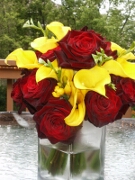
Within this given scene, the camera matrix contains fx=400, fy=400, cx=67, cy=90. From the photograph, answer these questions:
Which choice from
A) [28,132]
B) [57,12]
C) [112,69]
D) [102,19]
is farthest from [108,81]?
[57,12]

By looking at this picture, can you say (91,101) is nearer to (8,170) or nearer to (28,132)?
(8,170)

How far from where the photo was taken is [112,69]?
74 cm

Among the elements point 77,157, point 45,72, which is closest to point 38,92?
point 45,72

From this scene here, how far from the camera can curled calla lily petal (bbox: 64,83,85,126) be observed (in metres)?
0.71

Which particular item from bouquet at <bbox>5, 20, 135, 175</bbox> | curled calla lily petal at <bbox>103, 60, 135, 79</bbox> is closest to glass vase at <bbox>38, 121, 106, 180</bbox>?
bouquet at <bbox>5, 20, 135, 175</bbox>

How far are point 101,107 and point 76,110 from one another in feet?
0.15

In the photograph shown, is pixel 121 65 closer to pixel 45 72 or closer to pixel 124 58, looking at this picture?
pixel 124 58

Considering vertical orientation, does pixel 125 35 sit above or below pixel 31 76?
below

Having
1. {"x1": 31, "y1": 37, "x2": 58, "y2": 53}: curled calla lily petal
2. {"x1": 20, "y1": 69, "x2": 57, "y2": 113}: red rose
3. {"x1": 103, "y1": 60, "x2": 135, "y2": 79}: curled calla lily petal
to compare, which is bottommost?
{"x1": 20, "y1": 69, "x2": 57, "y2": 113}: red rose

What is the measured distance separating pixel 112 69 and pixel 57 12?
1094 cm

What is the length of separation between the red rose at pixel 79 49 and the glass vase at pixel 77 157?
116mm

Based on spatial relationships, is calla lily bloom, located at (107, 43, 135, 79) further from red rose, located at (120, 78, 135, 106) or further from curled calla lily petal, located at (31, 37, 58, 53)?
curled calla lily petal, located at (31, 37, 58, 53)

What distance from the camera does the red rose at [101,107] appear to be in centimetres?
71

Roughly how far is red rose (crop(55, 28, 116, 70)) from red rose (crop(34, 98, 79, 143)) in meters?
0.07
